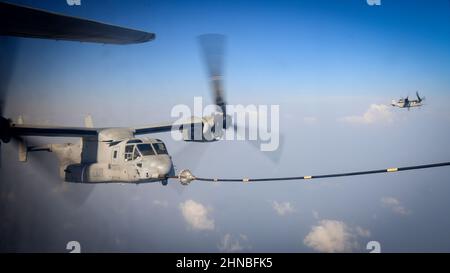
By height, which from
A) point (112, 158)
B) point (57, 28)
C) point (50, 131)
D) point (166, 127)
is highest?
point (57, 28)

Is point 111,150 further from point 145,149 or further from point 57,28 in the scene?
point 57,28

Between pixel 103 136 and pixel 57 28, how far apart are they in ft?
10.5

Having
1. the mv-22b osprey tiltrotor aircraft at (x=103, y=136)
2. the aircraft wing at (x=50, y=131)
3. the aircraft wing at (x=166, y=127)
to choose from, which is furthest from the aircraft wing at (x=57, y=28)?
the aircraft wing at (x=166, y=127)

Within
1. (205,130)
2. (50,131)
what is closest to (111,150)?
(50,131)

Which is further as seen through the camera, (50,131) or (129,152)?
(129,152)

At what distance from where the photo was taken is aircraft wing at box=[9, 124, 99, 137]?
24.5 ft

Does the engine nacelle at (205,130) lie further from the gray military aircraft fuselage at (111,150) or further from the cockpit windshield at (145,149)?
the cockpit windshield at (145,149)

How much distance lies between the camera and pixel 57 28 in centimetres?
593

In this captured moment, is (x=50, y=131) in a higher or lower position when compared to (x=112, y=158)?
higher
